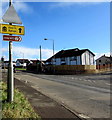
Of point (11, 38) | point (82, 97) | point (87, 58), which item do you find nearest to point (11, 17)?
point (11, 38)

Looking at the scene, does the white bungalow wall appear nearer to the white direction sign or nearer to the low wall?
the low wall

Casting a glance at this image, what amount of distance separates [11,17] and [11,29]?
393mm

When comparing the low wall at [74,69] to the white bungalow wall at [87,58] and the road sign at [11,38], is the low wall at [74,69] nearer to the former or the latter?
the white bungalow wall at [87,58]

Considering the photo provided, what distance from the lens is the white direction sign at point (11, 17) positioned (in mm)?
5426

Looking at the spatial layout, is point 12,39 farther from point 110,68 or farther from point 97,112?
point 110,68

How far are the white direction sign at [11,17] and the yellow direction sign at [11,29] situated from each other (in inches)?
6.5

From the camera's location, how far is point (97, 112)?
6227 millimetres

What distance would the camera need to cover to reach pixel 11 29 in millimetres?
5477

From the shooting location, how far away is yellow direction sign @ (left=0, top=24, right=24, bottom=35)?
17.5 feet

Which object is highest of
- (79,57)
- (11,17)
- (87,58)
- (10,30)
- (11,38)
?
(79,57)

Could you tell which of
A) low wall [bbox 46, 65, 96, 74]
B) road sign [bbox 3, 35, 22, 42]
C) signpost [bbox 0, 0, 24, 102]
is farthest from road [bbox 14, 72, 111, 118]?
low wall [bbox 46, 65, 96, 74]

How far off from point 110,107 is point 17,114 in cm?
429

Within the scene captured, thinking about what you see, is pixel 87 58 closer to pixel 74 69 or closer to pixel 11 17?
pixel 74 69

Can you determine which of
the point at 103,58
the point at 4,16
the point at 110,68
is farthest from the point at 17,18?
the point at 103,58
